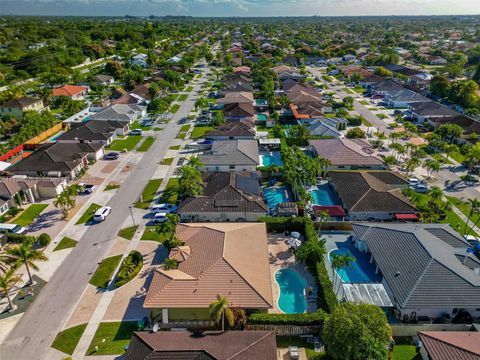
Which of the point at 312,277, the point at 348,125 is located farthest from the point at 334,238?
the point at 348,125

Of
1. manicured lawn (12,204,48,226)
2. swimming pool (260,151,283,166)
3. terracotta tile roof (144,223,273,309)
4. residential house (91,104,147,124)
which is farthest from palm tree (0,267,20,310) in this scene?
residential house (91,104,147,124)

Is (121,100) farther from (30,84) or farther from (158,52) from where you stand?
(158,52)

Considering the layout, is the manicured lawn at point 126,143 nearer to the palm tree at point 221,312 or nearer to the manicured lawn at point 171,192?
the manicured lawn at point 171,192

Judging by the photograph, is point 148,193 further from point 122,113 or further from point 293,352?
point 122,113

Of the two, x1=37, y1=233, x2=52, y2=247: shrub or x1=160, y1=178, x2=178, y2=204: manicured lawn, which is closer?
x1=37, y1=233, x2=52, y2=247: shrub

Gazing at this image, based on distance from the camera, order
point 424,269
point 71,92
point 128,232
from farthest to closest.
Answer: point 71,92, point 128,232, point 424,269

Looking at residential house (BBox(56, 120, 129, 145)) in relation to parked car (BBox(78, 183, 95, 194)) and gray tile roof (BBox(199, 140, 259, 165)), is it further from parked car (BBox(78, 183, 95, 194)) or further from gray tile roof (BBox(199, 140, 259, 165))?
gray tile roof (BBox(199, 140, 259, 165))

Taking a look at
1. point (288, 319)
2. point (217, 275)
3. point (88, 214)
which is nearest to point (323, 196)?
point (217, 275)
